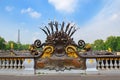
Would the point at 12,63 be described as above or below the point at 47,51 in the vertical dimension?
below

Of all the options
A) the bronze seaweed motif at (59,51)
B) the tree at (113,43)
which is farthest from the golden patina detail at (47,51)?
the tree at (113,43)

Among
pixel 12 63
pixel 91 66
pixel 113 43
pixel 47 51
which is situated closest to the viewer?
pixel 91 66

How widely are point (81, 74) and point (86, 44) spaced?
8.17 feet

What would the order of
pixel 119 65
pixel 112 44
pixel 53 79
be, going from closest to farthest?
pixel 53 79
pixel 119 65
pixel 112 44

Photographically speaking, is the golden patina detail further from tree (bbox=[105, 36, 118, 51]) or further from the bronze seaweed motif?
tree (bbox=[105, 36, 118, 51])

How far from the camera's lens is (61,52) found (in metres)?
20.6

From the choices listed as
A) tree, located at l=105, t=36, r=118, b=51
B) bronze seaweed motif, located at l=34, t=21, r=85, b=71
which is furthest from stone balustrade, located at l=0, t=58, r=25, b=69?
tree, located at l=105, t=36, r=118, b=51

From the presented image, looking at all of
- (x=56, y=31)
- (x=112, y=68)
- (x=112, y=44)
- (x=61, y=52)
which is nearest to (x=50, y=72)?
(x=61, y=52)

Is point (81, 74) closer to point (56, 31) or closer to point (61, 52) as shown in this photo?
point (61, 52)

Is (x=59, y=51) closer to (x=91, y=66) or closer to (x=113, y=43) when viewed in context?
(x=91, y=66)

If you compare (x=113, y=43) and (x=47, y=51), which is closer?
(x=47, y=51)

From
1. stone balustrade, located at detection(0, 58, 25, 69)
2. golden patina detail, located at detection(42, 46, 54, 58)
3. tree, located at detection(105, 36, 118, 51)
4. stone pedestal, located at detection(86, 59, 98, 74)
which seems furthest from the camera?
tree, located at detection(105, 36, 118, 51)

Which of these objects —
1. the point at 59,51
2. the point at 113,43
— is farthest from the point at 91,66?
the point at 113,43

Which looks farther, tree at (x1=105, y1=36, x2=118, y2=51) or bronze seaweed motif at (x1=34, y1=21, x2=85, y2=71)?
tree at (x1=105, y1=36, x2=118, y2=51)
